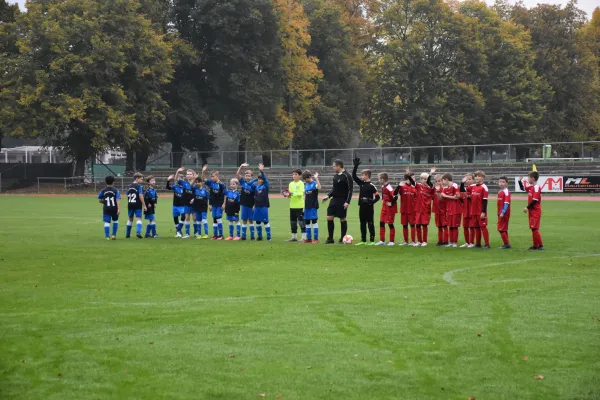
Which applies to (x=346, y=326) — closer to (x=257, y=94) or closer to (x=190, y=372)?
(x=190, y=372)

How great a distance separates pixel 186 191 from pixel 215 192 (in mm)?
931

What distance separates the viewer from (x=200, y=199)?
80.3 ft

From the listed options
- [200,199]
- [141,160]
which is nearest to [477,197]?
[200,199]

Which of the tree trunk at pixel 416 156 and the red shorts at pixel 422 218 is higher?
the tree trunk at pixel 416 156

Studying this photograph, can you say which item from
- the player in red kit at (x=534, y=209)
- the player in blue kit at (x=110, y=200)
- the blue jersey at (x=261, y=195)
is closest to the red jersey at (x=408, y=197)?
the player in red kit at (x=534, y=209)

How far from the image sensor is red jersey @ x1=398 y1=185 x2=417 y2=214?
68.8ft

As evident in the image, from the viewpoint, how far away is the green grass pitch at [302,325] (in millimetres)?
7594

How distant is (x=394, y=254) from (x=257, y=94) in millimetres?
46978

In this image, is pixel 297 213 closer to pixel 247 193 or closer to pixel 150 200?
pixel 247 193

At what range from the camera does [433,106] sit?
225ft

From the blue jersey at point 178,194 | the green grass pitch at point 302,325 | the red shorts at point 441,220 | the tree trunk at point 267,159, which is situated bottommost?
the green grass pitch at point 302,325

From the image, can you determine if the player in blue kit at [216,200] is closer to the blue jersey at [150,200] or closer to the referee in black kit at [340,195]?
the blue jersey at [150,200]

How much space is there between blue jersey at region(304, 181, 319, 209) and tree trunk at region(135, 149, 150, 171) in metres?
46.9

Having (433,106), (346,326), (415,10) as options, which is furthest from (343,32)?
(346,326)
